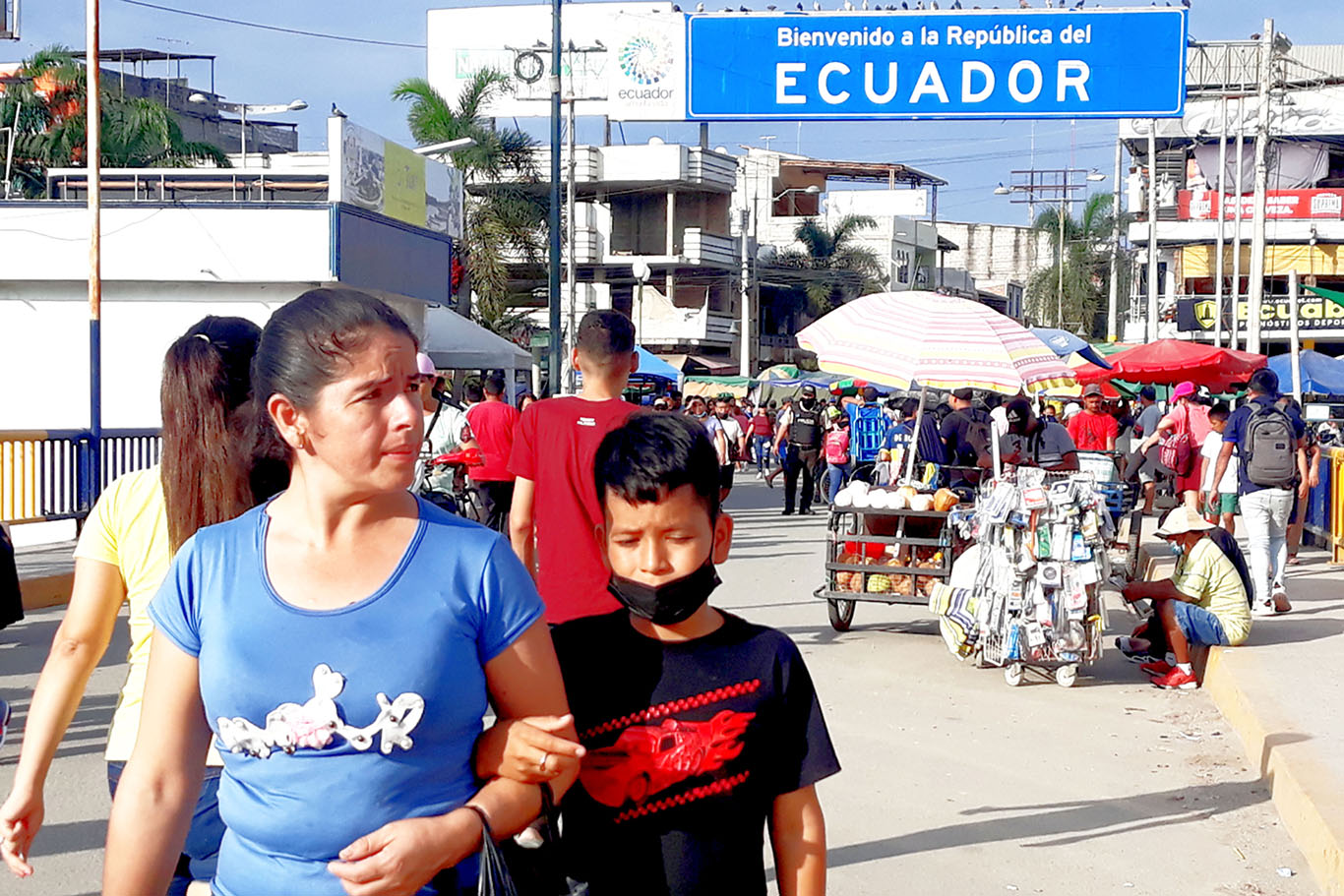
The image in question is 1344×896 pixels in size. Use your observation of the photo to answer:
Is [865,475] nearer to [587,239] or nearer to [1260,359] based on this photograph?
[1260,359]

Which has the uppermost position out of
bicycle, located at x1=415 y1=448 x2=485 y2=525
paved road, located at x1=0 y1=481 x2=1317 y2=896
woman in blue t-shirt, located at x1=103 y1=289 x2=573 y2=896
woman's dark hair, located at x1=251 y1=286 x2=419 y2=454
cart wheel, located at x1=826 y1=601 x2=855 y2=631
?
woman's dark hair, located at x1=251 y1=286 x2=419 y2=454

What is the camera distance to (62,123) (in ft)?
114

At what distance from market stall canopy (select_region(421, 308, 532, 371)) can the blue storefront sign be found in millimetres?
9617

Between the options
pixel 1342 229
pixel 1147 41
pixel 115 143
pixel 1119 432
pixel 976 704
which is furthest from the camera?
pixel 1342 229

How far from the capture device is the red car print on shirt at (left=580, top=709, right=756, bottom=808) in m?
2.60

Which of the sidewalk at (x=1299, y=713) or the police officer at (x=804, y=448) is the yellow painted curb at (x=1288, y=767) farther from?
the police officer at (x=804, y=448)

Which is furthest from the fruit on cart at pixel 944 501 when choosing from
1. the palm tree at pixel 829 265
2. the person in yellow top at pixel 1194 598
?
the palm tree at pixel 829 265

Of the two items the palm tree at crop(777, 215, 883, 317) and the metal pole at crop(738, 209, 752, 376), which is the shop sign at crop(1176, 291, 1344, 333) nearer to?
the palm tree at crop(777, 215, 883, 317)

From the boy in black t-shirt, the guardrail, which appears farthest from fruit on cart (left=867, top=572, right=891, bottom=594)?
the boy in black t-shirt

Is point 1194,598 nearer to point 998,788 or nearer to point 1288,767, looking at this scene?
point 1288,767

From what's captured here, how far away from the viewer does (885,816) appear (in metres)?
6.41

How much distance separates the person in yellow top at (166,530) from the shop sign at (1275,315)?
48.3 meters

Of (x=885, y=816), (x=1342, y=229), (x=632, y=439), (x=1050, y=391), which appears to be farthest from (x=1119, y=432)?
(x=1342, y=229)

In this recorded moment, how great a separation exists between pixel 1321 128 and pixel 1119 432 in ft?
113
